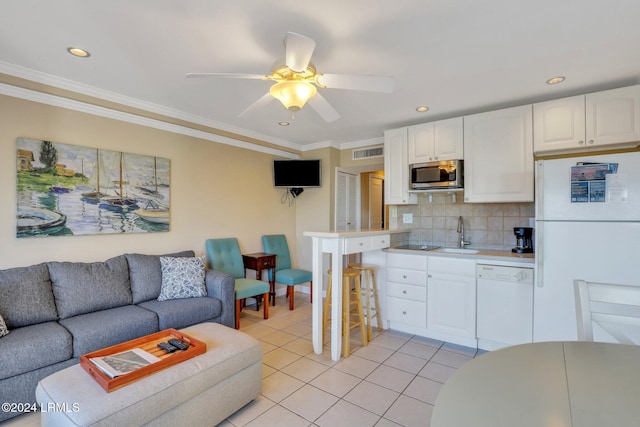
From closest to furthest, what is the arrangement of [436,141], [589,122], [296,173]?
[589,122] < [436,141] < [296,173]

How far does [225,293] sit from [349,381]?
1.44 m

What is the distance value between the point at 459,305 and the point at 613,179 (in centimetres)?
156

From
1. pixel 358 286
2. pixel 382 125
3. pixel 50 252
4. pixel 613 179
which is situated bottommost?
pixel 358 286

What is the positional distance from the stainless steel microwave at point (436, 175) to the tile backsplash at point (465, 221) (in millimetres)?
383

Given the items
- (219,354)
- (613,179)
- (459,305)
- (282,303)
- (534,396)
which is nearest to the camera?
(534,396)

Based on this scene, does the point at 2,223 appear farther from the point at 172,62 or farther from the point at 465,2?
the point at 465,2

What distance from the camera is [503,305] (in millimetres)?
2703

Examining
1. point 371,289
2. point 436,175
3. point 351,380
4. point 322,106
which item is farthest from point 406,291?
point 322,106

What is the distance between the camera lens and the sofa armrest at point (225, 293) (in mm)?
2989

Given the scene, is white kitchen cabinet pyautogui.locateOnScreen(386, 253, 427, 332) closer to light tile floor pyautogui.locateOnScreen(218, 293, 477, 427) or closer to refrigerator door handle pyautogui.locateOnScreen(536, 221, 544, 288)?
light tile floor pyautogui.locateOnScreen(218, 293, 477, 427)

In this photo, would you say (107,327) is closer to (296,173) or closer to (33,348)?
(33,348)

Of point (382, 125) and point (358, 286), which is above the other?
point (382, 125)

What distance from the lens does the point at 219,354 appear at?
1.86 meters

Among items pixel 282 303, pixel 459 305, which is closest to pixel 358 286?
pixel 459 305
